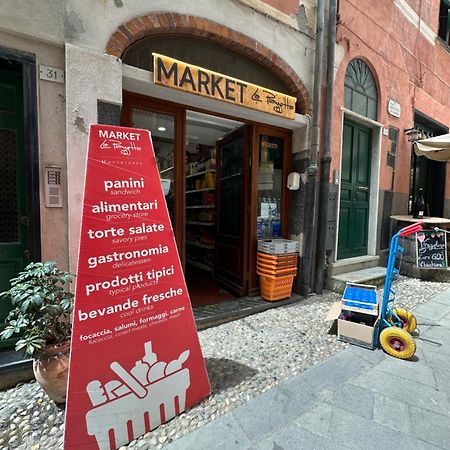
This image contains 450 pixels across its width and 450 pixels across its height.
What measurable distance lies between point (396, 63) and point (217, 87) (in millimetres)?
4494

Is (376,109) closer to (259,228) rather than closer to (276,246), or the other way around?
(259,228)

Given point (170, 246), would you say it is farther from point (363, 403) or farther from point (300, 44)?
point (300, 44)

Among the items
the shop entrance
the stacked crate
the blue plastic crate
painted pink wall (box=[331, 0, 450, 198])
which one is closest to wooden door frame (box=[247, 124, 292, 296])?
the shop entrance

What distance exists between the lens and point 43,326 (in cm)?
189

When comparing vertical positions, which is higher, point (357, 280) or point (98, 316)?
point (98, 316)

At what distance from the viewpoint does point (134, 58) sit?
9.44ft

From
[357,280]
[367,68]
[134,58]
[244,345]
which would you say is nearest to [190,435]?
[244,345]

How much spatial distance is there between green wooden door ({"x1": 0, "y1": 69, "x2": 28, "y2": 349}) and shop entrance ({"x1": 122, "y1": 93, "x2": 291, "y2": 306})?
3.07 ft

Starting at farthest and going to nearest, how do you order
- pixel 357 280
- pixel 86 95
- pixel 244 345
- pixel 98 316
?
1. pixel 357 280
2. pixel 244 345
3. pixel 86 95
4. pixel 98 316

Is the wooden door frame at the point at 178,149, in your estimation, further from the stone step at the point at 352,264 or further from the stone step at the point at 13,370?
the stone step at the point at 352,264

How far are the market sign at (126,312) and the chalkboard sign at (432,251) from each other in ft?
15.9

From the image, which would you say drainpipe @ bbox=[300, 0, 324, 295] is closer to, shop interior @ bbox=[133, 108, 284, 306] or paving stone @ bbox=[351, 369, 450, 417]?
shop interior @ bbox=[133, 108, 284, 306]

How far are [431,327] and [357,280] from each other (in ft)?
4.17

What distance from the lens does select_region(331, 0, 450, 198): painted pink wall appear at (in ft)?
14.6
